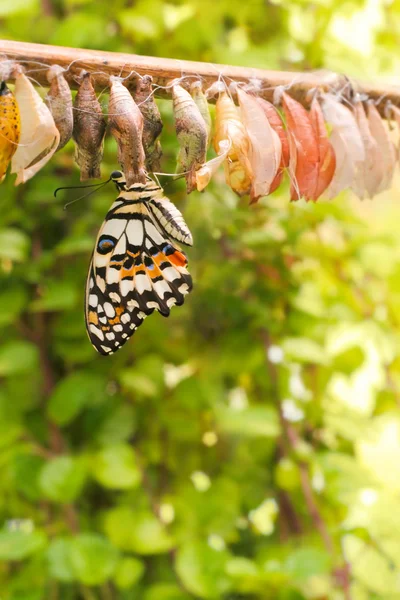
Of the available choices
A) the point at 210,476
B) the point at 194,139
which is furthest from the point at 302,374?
the point at 194,139

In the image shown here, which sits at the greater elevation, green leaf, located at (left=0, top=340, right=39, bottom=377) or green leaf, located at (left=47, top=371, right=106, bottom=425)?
green leaf, located at (left=0, top=340, right=39, bottom=377)

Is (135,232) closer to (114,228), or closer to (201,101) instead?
(114,228)

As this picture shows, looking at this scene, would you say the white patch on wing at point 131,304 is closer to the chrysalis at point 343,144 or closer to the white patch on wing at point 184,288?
the white patch on wing at point 184,288

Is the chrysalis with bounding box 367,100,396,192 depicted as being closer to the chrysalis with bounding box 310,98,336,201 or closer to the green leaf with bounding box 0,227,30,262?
the chrysalis with bounding box 310,98,336,201

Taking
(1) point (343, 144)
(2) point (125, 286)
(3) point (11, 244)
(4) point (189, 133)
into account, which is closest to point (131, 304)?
(2) point (125, 286)

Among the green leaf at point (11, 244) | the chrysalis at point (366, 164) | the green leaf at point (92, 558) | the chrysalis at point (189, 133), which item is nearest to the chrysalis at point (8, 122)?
the chrysalis at point (189, 133)

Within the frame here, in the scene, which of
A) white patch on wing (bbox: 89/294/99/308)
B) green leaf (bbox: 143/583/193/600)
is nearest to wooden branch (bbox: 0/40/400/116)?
white patch on wing (bbox: 89/294/99/308)
